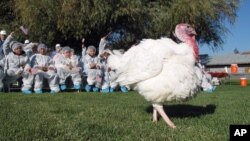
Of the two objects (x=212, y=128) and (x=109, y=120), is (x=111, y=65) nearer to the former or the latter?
(x=109, y=120)

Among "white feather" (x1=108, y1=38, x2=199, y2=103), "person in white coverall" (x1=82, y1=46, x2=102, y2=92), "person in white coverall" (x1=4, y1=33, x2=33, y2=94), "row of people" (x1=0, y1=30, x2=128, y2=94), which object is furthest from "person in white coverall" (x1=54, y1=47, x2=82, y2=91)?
"white feather" (x1=108, y1=38, x2=199, y2=103)

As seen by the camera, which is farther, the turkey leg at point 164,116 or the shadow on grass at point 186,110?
the shadow on grass at point 186,110

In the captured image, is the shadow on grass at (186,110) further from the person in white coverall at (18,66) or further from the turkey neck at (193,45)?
the person in white coverall at (18,66)

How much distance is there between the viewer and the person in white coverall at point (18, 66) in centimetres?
1717

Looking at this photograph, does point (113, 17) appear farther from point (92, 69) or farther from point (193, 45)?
point (193, 45)

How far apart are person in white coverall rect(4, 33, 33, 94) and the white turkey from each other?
9.40 metres

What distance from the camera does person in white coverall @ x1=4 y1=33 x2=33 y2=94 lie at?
17.2 meters

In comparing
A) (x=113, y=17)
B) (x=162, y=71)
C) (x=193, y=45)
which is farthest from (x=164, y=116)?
(x=113, y=17)

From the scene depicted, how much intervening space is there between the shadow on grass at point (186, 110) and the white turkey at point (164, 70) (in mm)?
1019

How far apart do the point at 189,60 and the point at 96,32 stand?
73.9 feet

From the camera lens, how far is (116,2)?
2894 cm

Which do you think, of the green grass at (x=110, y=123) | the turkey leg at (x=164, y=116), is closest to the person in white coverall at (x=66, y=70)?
the green grass at (x=110, y=123)

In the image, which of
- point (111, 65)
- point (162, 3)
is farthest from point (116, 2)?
point (111, 65)

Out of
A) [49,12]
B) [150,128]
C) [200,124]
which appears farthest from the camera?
[49,12]
